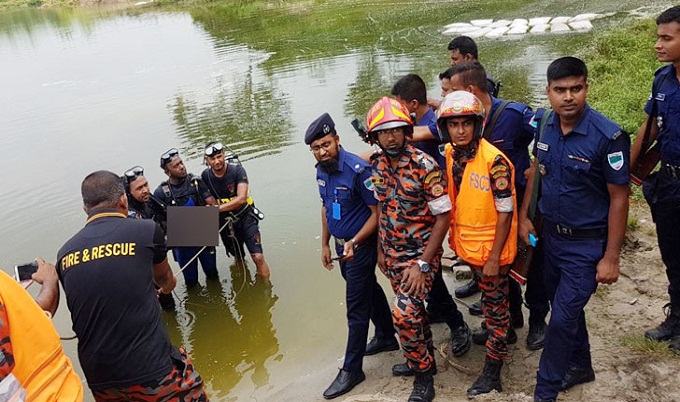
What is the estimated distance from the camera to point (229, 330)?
217 inches

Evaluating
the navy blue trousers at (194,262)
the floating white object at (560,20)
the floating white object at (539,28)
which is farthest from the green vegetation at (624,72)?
the navy blue trousers at (194,262)

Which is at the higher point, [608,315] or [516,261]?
[516,261]

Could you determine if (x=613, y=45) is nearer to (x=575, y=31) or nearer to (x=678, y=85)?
(x=575, y=31)

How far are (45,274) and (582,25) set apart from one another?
59.5ft

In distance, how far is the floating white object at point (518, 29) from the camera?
696 inches

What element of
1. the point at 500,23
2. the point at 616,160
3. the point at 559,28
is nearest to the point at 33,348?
the point at 616,160

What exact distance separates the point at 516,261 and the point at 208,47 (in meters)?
20.9

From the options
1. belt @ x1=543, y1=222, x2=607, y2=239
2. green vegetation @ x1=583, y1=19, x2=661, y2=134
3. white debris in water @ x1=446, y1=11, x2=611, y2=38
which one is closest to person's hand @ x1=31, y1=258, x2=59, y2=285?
belt @ x1=543, y1=222, x2=607, y2=239

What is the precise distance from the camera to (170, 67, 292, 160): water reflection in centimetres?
1065

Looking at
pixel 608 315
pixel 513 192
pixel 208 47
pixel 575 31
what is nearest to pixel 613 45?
pixel 575 31

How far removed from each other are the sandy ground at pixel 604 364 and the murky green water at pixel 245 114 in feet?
2.07

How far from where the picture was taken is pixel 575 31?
16.9 metres

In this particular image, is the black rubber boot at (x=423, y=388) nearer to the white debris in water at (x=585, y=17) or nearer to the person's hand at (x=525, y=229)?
the person's hand at (x=525, y=229)

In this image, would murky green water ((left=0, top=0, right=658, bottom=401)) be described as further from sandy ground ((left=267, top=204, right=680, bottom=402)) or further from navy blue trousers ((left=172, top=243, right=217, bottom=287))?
sandy ground ((left=267, top=204, right=680, bottom=402))
